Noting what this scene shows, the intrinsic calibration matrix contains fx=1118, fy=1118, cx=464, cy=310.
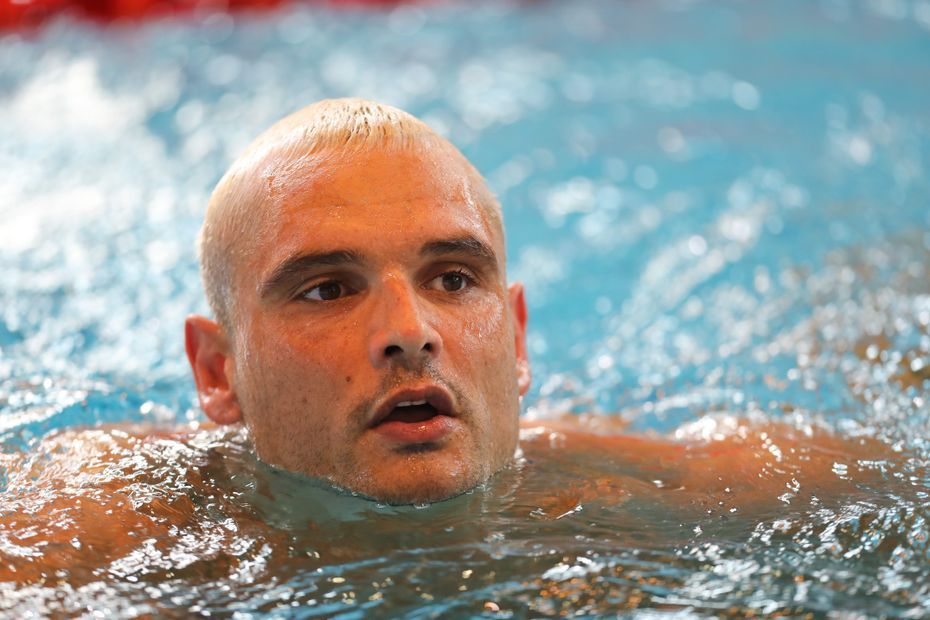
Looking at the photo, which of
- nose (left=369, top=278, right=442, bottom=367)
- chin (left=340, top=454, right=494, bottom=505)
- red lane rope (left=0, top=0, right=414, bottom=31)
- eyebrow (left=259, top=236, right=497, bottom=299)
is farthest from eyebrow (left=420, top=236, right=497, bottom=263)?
red lane rope (left=0, top=0, right=414, bottom=31)

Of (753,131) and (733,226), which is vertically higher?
(753,131)

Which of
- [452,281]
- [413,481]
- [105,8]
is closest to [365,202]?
[452,281]

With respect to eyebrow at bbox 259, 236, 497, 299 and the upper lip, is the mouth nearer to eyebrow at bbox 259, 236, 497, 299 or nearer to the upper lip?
the upper lip

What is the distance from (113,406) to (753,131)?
12.5 feet

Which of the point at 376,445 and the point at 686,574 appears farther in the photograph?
the point at 376,445

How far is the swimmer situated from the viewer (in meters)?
1.98

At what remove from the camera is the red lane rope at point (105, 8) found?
23.1ft

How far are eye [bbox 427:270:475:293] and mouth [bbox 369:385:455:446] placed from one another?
24cm

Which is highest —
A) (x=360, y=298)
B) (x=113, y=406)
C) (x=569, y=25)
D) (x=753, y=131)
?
(x=569, y=25)

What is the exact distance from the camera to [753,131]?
5.77 metres

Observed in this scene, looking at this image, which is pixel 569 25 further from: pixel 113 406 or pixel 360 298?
pixel 360 298

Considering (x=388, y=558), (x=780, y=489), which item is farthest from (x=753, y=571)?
(x=388, y=558)

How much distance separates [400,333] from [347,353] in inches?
4.7

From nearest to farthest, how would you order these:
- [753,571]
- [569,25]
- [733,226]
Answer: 1. [753,571]
2. [733,226]
3. [569,25]
